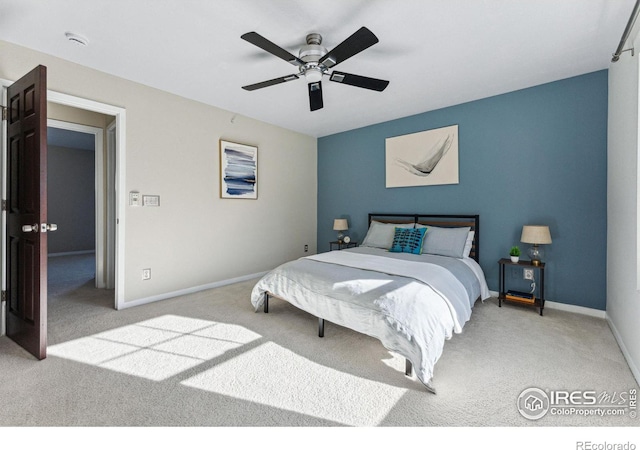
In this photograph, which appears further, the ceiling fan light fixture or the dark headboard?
Answer: the dark headboard

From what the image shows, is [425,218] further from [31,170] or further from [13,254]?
[13,254]

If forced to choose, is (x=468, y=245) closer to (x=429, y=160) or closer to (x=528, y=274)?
(x=528, y=274)

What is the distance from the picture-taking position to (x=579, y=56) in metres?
2.77

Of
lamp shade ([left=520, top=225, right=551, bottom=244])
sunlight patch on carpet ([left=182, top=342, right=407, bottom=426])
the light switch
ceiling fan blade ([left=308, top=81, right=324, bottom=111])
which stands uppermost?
ceiling fan blade ([left=308, top=81, right=324, bottom=111])

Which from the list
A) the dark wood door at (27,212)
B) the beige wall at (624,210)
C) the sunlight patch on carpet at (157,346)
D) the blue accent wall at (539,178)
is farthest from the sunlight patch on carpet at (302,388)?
the blue accent wall at (539,178)

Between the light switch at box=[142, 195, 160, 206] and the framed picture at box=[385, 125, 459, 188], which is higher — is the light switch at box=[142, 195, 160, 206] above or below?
below

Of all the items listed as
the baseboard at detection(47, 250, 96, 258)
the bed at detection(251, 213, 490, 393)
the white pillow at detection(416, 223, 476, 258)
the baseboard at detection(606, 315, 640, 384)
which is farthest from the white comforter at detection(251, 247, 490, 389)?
the baseboard at detection(47, 250, 96, 258)

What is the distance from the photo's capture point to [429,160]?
14.0 feet

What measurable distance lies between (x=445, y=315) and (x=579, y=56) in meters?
2.78

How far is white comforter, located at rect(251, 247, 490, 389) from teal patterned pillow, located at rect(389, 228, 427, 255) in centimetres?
30

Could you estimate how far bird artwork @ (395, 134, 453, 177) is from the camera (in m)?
4.10

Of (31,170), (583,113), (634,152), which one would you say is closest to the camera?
(634,152)

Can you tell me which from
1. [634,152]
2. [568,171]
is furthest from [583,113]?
Result: [634,152]

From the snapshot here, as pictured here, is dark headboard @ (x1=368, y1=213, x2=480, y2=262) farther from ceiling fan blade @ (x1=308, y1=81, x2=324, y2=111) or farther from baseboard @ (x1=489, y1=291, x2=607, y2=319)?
ceiling fan blade @ (x1=308, y1=81, x2=324, y2=111)
